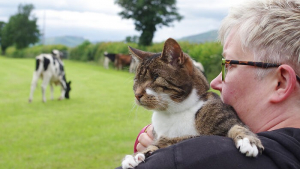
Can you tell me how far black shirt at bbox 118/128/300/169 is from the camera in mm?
1530

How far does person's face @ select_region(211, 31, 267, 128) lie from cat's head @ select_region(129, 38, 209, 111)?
253 millimetres

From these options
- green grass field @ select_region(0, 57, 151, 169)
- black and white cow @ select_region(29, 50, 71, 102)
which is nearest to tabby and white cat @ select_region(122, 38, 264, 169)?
green grass field @ select_region(0, 57, 151, 169)

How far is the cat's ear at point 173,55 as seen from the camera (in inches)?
85.7

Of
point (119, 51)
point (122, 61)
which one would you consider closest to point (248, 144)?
point (122, 61)

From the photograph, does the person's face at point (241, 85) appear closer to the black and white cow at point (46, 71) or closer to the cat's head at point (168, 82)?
the cat's head at point (168, 82)

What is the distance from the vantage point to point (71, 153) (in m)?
6.87

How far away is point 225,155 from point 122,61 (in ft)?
85.4

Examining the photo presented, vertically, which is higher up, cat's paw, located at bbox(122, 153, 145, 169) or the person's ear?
the person's ear

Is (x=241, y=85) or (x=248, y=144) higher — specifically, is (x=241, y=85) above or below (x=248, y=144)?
above

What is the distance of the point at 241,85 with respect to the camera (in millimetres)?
1967

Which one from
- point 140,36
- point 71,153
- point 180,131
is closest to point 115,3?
point 140,36

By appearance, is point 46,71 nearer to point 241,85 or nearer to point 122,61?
point 241,85

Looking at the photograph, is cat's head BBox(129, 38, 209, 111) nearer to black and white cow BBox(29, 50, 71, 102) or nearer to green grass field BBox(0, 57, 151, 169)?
green grass field BBox(0, 57, 151, 169)

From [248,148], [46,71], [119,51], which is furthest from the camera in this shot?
[119,51]
